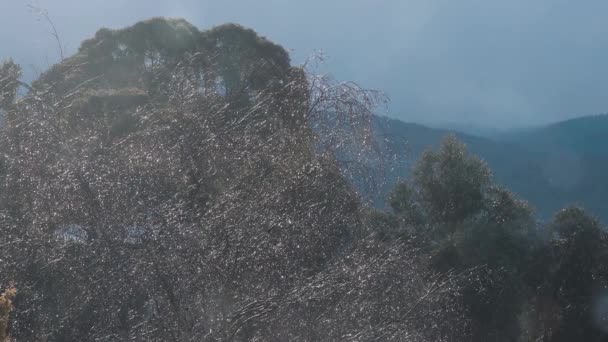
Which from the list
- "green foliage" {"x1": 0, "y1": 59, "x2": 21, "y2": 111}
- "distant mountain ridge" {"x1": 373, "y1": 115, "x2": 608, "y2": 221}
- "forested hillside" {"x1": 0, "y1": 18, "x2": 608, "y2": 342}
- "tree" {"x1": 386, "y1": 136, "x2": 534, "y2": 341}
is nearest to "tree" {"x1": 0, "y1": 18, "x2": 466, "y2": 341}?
"forested hillside" {"x1": 0, "y1": 18, "x2": 608, "y2": 342}

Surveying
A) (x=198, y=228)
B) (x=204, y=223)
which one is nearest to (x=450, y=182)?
(x=204, y=223)

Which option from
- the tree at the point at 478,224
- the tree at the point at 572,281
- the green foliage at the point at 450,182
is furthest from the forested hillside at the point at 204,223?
the tree at the point at 572,281

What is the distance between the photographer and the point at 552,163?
2500 centimetres

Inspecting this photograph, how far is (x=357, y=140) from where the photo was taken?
6016 millimetres

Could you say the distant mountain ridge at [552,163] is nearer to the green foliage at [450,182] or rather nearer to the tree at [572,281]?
the green foliage at [450,182]

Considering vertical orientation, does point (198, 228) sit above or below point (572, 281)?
above

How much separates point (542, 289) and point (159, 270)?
12800 mm

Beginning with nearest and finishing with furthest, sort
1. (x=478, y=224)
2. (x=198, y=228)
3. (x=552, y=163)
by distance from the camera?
(x=198, y=228)
(x=478, y=224)
(x=552, y=163)

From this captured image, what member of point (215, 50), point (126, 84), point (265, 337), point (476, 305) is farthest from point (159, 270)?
point (476, 305)

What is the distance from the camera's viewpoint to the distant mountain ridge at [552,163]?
70.5ft

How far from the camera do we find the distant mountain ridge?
21484 millimetres

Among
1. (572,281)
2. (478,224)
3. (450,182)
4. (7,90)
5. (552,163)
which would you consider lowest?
(572,281)

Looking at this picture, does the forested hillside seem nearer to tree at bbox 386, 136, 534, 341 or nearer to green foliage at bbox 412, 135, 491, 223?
tree at bbox 386, 136, 534, 341

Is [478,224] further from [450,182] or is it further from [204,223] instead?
[204,223]
